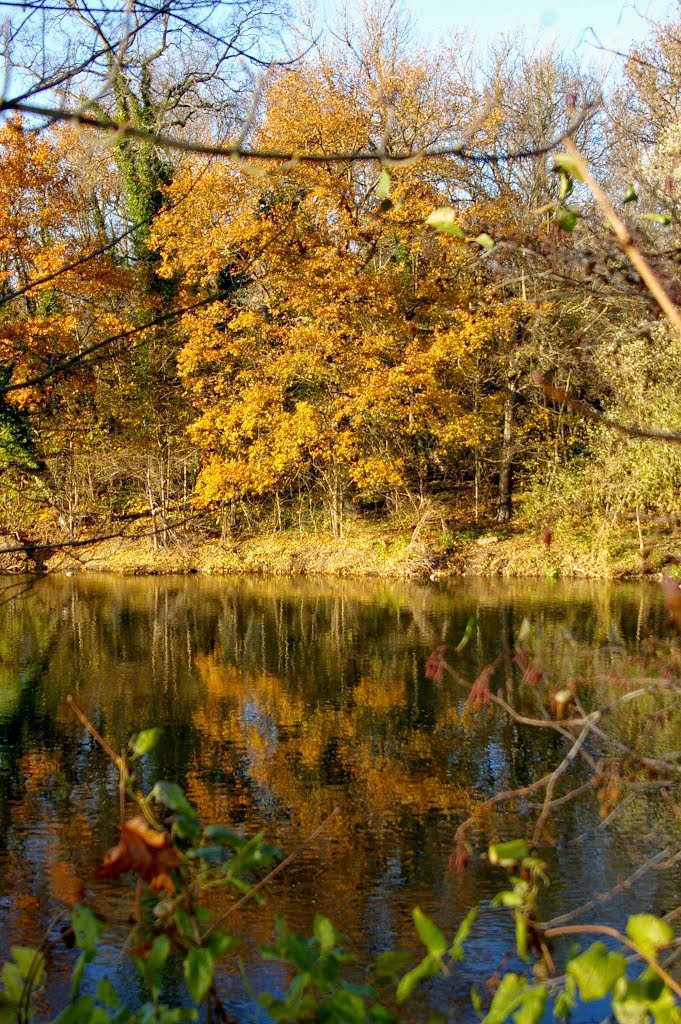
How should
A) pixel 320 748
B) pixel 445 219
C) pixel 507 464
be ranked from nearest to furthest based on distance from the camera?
pixel 445 219, pixel 320 748, pixel 507 464

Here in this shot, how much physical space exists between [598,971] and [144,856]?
76 centimetres

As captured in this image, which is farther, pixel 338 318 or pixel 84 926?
pixel 338 318

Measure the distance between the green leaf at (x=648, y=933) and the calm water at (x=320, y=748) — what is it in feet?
6.42

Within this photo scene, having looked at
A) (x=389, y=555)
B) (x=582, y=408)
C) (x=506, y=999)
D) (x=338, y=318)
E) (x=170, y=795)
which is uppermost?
(x=338, y=318)

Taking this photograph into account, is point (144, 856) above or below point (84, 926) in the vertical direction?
above

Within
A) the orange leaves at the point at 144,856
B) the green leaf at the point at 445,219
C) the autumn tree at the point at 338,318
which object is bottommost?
the orange leaves at the point at 144,856

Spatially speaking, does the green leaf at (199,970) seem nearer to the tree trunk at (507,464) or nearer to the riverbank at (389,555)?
the riverbank at (389,555)

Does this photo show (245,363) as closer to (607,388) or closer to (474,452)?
(474,452)

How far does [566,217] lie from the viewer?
82.4 inches

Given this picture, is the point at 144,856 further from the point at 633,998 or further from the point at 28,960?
the point at 633,998

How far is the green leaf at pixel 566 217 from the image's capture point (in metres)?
2.07

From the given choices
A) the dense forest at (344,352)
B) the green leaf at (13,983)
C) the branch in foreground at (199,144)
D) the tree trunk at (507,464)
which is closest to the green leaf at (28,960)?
the green leaf at (13,983)

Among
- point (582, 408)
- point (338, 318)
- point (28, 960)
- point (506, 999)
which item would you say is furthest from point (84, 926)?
point (338, 318)

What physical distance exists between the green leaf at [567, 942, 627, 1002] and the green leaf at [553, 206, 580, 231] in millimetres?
1201
